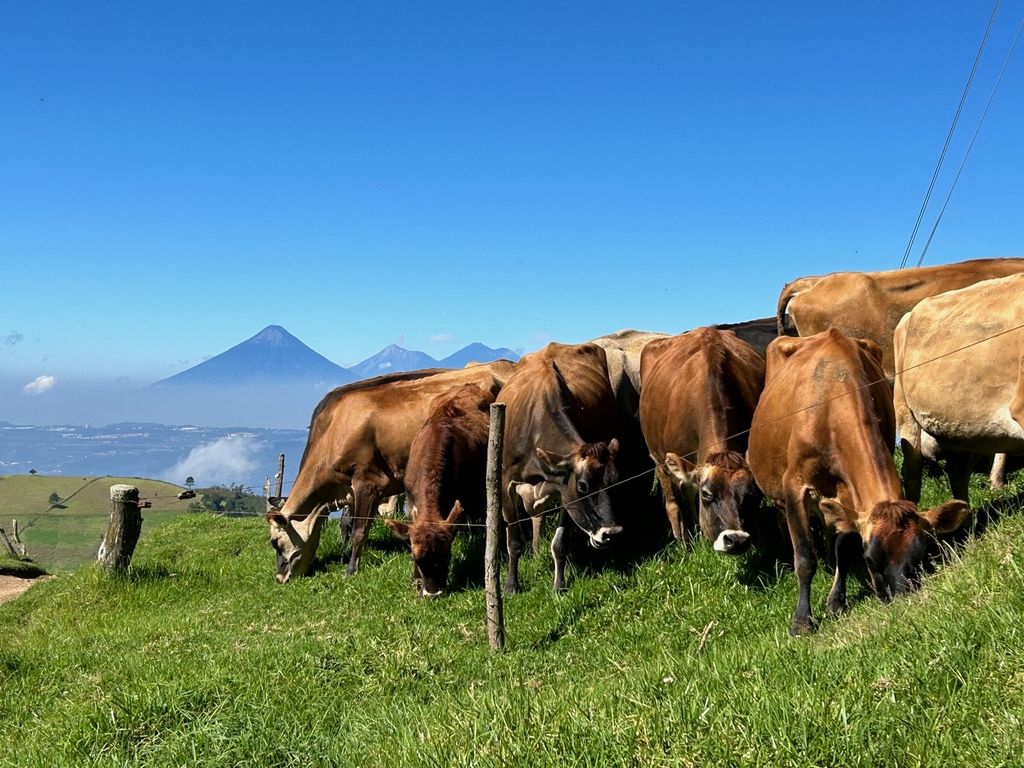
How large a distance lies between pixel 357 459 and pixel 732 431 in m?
7.64

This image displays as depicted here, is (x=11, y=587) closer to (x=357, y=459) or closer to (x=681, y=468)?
(x=357, y=459)

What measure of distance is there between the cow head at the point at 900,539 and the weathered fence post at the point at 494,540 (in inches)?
140

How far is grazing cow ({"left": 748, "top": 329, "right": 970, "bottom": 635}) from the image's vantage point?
7082 mm

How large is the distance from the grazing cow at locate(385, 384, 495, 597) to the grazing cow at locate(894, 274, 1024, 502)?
5759mm

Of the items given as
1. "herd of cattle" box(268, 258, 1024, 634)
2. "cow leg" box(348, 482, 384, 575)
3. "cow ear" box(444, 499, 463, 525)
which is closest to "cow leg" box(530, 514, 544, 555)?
"herd of cattle" box(268, 258, 1024, 634)

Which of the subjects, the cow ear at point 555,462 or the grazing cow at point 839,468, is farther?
the cow ear at point 555,462

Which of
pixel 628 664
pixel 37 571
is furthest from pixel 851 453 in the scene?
pixel 37 571

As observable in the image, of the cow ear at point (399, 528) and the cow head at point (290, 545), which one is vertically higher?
the cow ear at point (399, 528)

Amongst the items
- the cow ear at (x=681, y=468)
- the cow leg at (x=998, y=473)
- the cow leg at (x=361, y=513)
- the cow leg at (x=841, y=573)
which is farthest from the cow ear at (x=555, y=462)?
the cow leg at (x=998, y=473)

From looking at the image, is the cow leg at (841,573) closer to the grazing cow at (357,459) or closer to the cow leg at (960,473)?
the cow leg at (960,473)

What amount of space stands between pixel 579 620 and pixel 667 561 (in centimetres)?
162

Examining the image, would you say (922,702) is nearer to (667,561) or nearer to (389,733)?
(389,733)

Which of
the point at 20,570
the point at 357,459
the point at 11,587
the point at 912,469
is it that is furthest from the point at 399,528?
the point at 20,570

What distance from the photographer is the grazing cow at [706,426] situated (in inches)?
368
